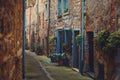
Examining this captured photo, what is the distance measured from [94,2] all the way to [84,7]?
1.85 meters

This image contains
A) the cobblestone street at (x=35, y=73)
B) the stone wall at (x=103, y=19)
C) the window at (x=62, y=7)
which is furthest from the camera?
the window at (x=62, y=7)

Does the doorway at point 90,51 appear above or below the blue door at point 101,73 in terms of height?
above

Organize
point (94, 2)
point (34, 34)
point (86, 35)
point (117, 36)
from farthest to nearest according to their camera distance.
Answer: point (34, 34)
point (86, 35)
point (94, 2)
point (117, 36)

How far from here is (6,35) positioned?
10.5 feet

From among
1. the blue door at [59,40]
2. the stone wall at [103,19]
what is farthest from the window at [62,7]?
the stone wall at [103,19]

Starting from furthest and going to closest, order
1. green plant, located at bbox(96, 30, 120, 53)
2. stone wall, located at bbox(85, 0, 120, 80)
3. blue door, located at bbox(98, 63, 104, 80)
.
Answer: blue door, located at bbox(98, 63, 104, 80) → stone wall, located at bbox(85, 0, 120, 80) → green plant, located at bbox(96, 30, 120, 53)

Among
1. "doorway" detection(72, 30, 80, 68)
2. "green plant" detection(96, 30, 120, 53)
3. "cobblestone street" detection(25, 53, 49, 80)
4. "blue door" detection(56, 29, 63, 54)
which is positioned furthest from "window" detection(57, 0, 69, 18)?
"green plant" detection(96, 30, 120, 53)

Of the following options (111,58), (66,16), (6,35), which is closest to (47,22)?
(66,16)

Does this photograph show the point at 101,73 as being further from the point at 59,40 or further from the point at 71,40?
the point at 59,40

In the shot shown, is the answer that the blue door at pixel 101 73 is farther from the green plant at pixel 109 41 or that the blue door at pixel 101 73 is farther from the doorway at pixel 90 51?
the doorway at pixel 90 51

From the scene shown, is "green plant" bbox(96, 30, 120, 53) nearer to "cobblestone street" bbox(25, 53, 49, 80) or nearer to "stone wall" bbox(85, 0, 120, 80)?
"stone wall" bbox(85, 0, 120, 80)

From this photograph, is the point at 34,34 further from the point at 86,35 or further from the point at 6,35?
the point at 6,35

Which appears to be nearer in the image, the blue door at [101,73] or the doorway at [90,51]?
the blue door at [101,73]

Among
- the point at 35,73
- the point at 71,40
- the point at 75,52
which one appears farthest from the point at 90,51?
the point at 71,40
